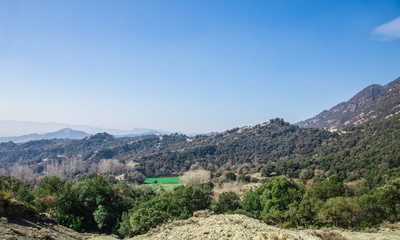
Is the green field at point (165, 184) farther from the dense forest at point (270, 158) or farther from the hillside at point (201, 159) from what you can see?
the hillside at point (201, 159)

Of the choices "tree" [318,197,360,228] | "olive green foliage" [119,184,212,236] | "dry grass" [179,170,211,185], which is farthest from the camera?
"dry grass" [179,170,211,185]

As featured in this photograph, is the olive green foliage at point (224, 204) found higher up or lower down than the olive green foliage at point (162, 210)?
lower down

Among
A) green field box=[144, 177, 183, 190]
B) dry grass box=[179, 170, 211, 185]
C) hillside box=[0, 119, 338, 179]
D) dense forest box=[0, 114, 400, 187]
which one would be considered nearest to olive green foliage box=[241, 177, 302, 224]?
dense forest box=[0, 114, 400, 187]

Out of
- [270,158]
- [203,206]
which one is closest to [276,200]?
[203,206]

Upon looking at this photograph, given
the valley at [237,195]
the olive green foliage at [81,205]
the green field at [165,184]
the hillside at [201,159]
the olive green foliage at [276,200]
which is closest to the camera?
the valley at [237,195]

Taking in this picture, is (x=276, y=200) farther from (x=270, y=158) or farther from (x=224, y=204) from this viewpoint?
(x=270, y=158)

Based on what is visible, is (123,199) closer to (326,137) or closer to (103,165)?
(103,165)

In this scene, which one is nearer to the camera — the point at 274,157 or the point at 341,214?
the point at 341,214

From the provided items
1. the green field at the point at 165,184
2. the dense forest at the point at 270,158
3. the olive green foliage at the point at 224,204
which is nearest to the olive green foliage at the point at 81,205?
the olive green foliage at the point at 224,204

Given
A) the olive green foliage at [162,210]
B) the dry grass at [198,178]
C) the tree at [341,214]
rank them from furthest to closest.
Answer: the dry grass at [198,178] < the olive green foliage at [162,210] < the tree at [341,214]

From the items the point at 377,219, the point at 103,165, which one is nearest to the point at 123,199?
the point at 377,219

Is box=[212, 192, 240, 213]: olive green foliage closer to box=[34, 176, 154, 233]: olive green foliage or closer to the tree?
the tree

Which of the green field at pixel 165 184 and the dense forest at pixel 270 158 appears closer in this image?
the dense forest at pixel 270 158

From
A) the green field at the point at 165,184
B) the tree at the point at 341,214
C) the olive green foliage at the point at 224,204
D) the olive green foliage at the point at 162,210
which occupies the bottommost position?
the green field at the point at 165,184
